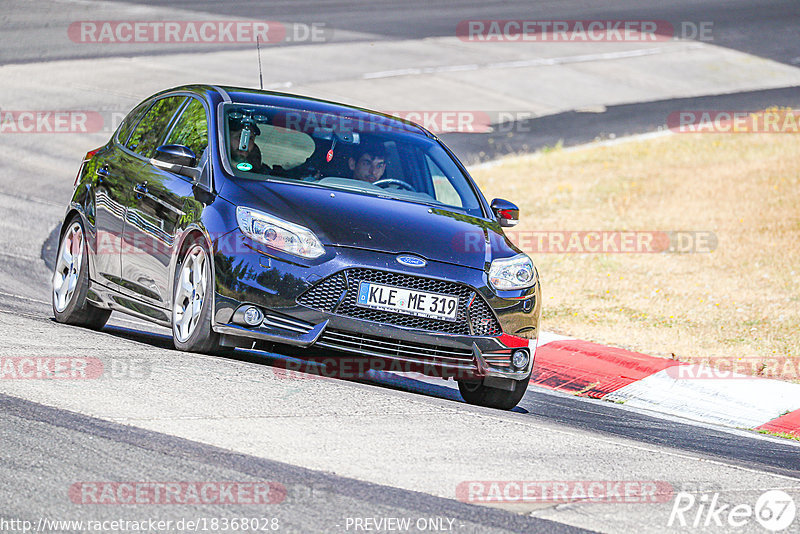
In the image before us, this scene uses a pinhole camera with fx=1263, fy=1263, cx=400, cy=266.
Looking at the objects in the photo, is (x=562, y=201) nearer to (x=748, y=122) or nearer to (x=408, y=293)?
(x=748, y=122)

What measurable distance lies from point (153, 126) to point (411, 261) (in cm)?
268

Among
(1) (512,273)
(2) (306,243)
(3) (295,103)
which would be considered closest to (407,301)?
(2) (306,243)

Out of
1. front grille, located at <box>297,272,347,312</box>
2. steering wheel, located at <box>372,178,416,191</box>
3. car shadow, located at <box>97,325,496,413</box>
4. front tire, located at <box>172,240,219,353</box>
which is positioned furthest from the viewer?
steering wheel, located at <box>372,178,416,191</box>

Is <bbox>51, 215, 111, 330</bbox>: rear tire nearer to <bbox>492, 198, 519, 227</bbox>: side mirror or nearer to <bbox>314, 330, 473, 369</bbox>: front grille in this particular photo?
<bbox>314, 330, 473, 369</bbox>: front grille

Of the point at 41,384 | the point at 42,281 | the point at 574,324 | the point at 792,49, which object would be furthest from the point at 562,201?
the point at 792,49

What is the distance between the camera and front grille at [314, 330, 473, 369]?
705 cm

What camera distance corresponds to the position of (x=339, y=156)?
812cm

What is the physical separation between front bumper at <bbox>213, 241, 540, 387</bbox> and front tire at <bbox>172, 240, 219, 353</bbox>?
0.10 meters

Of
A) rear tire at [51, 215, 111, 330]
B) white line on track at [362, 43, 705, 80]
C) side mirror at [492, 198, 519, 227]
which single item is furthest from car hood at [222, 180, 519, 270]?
white line on track at [362, 43, 705, 80]

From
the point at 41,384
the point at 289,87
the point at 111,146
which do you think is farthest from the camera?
the point at 289,87

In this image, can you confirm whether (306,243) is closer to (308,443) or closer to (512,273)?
(512,273)

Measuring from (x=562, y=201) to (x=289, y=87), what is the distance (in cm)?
669

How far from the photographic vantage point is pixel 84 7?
28.4 meters

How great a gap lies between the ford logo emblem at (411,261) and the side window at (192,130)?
1.64 meters
